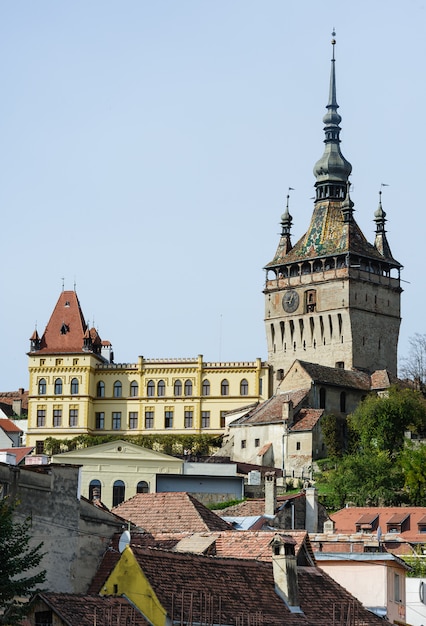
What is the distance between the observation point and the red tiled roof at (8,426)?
13262 centimetres

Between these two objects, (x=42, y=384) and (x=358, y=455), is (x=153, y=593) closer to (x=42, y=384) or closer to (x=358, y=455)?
(x=358, y=455)

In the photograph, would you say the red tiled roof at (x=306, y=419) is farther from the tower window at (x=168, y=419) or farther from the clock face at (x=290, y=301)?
the tower window at (x=168, y=419)

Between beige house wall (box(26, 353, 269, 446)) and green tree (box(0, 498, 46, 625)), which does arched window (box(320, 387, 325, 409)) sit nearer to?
beige house wall (box(26, 353, 269, 446))

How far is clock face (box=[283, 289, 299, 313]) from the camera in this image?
130 metres

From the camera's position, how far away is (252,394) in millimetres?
127188

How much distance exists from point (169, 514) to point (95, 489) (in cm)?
3009

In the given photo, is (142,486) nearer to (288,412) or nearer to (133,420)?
(288,412)

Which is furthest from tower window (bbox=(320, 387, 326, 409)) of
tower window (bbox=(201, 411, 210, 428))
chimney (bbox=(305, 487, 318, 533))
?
chimney (bbox=(305, 487, 318, 533))

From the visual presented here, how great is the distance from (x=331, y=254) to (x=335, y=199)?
32.2 feet

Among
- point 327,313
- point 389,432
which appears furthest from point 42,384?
point 389,432

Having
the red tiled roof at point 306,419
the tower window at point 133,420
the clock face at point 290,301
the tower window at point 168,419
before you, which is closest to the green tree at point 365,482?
the red tiled roof at point 306,419

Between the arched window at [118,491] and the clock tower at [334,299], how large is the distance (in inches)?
1863

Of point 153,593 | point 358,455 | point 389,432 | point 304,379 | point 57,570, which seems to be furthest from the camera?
point 304,379

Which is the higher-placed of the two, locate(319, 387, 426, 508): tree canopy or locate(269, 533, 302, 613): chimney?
locate(319, 387, 426, 508): tree canopy
